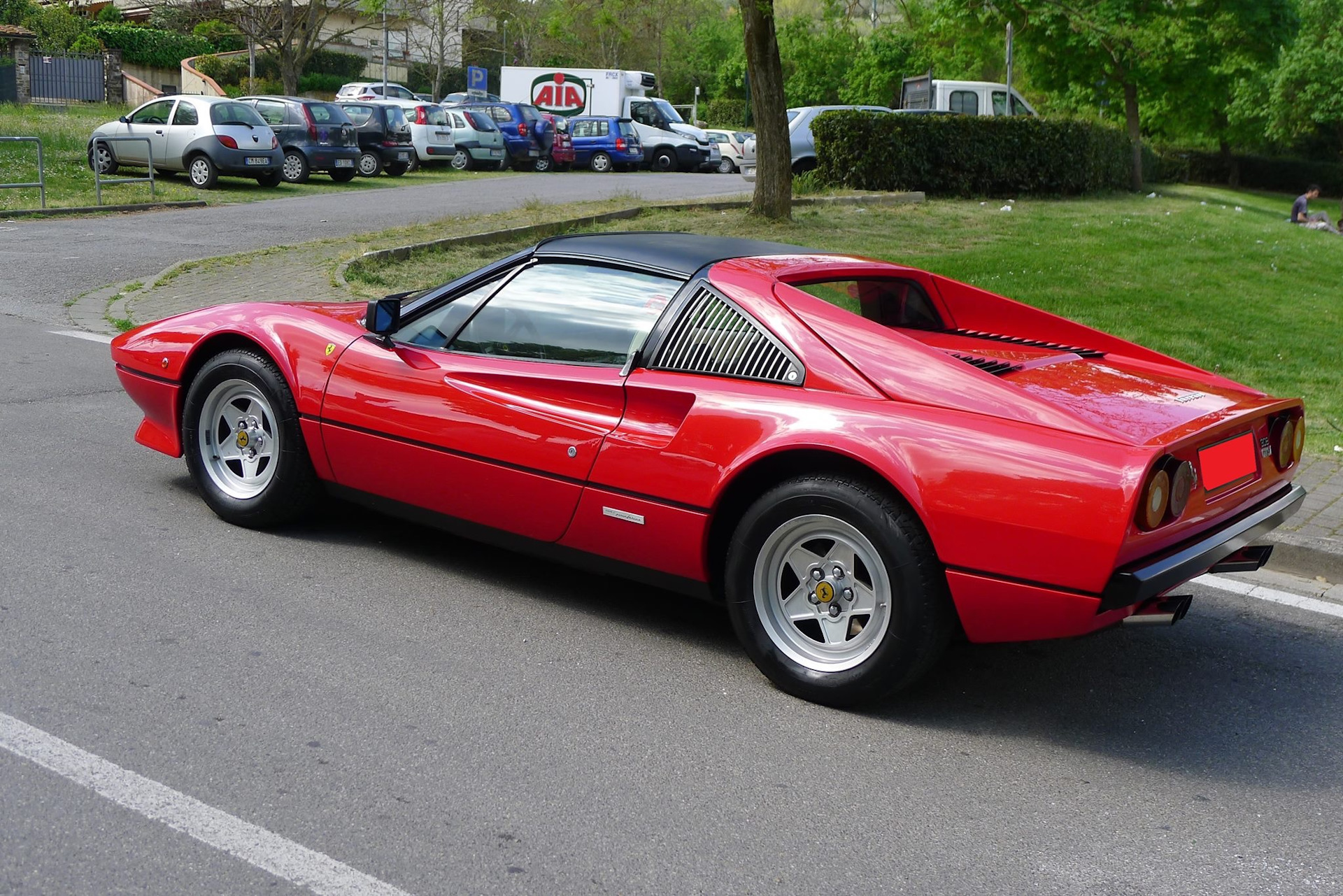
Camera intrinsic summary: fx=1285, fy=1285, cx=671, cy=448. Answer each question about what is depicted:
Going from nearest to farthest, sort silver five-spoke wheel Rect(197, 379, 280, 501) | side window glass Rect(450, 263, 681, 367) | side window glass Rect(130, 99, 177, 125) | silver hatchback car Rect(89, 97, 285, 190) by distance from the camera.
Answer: side window glass Rect(450, 263, 681, 367) < silver five-spoke wheel Rect(197, 379, 280, 501) < silver hatchback car Rect(89, 97, 285, 190) < side window glass Rect(130, 99, 177, 125)

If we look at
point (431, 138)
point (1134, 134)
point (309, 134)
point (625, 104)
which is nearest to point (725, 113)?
point (625, 104)

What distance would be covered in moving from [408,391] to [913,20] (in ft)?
44.1

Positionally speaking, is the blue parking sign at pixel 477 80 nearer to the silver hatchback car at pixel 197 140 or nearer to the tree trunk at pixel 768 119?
the silver hatchback car at pixel 197 140

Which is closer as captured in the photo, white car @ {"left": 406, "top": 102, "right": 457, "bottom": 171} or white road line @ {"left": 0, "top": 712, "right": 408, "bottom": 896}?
white road line @ {"left": 0, "top": 712, "right": 408, "bottom": 896}

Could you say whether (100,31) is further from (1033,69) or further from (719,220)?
(719,220)

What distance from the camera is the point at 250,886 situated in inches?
107

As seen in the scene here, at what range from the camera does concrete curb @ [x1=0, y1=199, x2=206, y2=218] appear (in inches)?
684

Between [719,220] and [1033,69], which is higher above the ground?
[1033,69]

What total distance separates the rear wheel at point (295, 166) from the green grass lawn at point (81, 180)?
179 millimetres

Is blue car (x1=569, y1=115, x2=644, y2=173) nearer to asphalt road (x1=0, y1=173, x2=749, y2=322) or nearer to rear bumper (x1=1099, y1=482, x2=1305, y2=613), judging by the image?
asphalt road (x1=0, y1=173, x2=749, y2=322)

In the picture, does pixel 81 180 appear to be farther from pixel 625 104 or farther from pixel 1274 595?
pixel 1274 595

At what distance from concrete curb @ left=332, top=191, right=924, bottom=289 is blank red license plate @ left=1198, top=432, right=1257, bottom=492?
858 cm

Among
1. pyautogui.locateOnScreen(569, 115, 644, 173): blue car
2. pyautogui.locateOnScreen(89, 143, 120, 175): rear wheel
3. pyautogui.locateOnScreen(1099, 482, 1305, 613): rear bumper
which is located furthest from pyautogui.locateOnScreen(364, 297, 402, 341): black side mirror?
pyautogui.locateOnScreen(569, 115, 644, 173): blue car

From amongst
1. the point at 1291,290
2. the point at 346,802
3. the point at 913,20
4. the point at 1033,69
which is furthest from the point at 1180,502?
the point at 1033,69
